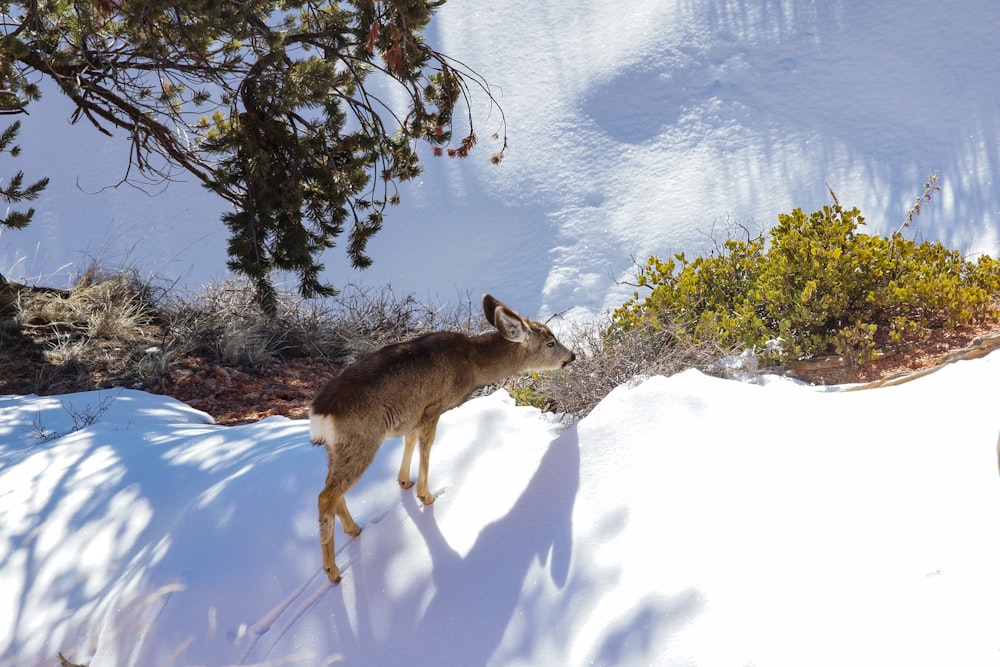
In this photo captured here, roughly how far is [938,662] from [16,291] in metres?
10.7

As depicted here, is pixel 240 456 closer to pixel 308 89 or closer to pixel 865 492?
pixel 308 89

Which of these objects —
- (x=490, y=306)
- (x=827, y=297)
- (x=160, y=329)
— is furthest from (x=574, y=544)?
(x=160, y=329)

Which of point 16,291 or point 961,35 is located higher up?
point 16,291

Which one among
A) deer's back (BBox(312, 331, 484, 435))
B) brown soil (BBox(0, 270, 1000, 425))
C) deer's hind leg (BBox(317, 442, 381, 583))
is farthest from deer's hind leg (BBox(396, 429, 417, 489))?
brown soil (BBox(0, 270, 1000, 425))

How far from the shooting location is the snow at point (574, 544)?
10.4 ft

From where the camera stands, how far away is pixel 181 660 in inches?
165

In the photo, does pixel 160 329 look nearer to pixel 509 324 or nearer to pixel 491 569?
pixel 509 324

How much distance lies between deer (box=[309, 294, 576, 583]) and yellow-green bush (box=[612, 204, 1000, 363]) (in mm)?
1753

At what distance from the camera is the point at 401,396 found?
4.62 metres

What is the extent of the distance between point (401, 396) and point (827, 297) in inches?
149

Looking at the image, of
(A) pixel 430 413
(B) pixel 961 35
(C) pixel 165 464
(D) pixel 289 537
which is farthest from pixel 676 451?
(B) pixel 961 35

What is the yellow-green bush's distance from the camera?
6.77 m

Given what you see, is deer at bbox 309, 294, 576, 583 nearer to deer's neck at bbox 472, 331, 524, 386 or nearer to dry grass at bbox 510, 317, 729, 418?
deer's neck at bbox 472, 331, 524, 386

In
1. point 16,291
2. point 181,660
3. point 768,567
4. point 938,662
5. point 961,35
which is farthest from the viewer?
point 961,35
